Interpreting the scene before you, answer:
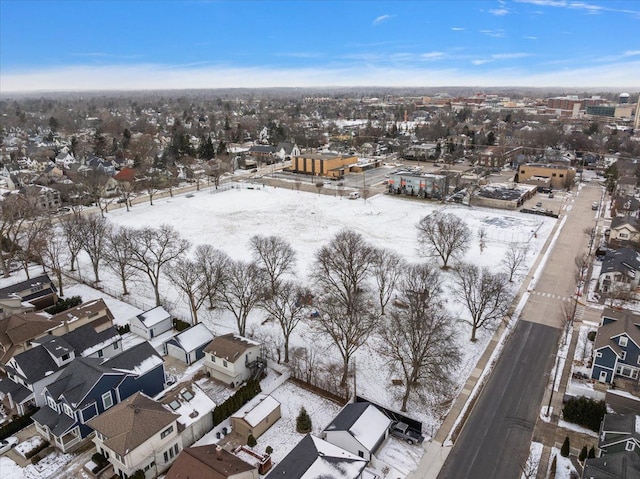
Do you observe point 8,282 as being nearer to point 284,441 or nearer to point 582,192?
point 284,441

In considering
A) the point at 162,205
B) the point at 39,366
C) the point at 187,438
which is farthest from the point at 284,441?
the point at 162,205

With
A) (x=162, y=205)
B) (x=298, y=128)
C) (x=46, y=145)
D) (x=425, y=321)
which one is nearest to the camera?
(x=425, y=321)

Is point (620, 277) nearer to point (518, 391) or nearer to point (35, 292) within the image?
point (518, 391)

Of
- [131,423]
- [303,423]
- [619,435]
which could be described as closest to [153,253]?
[131,423]

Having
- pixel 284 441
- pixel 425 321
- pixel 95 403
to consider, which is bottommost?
pixel 284 441

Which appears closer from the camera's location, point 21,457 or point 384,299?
point 21,457

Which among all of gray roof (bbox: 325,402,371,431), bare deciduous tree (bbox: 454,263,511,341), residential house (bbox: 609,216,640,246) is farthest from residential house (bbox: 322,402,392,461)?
residential house (bbox: 609,216,640,246)
